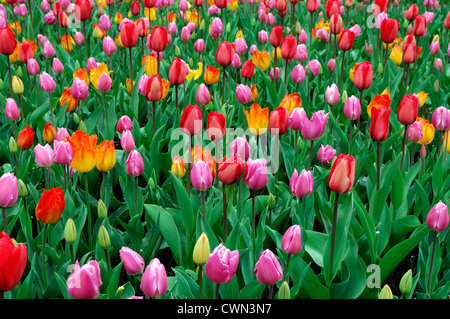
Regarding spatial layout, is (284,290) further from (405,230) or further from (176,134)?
(176,134)

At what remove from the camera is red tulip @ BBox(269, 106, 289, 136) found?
6.36ft

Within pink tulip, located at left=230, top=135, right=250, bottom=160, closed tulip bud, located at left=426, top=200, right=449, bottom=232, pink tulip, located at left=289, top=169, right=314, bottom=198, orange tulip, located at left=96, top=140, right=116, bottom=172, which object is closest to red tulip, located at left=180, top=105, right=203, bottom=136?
pink tulip, located at left=230, top=135, right=250, bottom=160

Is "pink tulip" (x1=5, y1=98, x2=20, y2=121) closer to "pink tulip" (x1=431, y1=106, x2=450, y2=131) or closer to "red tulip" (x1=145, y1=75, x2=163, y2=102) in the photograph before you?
"red tulip" (x1=145, y1=75, x2=163, y2=102)

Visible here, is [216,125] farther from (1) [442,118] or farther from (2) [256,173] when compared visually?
(1) [442,118]

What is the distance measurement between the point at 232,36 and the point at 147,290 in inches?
130

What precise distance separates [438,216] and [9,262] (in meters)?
1.12

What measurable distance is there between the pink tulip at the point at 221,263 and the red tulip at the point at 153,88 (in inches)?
45.2

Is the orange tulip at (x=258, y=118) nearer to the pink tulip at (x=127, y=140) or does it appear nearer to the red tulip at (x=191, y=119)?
the red tulip at (x=191, y=119)

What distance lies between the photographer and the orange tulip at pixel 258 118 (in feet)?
6.50

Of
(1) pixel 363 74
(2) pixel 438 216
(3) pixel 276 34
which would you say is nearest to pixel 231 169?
(2) pixel 438 216

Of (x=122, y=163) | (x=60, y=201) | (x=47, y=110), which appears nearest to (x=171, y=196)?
(x=122, y=163)

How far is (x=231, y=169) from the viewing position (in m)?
1.44

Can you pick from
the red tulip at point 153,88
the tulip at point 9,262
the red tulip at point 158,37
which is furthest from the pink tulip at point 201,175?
the red tulip at point 158,37

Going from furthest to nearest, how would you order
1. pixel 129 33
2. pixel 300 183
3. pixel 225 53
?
pixel 129 33
pixel 225 53
pixel 300 183
